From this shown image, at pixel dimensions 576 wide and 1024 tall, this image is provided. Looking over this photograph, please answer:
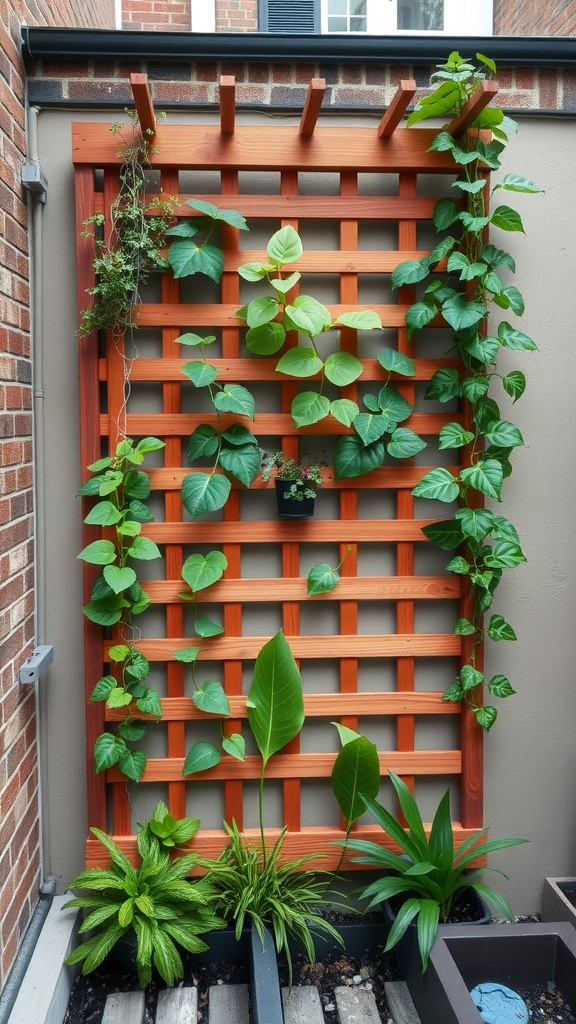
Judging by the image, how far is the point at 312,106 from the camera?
1.76 m

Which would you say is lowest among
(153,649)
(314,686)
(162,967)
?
(162,967)

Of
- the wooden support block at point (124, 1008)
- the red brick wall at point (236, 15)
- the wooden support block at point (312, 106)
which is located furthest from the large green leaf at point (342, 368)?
the red brick wall at point (236, 15)

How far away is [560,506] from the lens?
208 centimetres

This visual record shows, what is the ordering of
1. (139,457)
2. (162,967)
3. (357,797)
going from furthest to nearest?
(357,797), (139,457), (162,967)

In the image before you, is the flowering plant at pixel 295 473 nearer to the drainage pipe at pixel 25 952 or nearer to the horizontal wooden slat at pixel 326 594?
the horizontal wooden slat at pixel 326 594

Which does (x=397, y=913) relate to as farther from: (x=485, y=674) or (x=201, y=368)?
(x=201, y=368)

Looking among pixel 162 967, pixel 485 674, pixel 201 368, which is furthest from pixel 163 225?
pixel 162 967

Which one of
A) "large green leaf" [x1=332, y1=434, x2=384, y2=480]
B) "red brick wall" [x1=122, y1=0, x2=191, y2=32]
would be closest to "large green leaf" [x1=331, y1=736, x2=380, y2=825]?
"large green leaf" [x1=332, y1=434, x2=384, y2=480]

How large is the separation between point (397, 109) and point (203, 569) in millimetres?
1220

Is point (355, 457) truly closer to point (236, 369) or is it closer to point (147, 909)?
point (236, 369)

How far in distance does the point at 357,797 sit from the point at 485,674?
500mm

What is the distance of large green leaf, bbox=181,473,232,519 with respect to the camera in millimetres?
1807

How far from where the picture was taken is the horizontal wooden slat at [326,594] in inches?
76.1

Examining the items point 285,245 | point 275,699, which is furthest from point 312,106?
point 275,699
